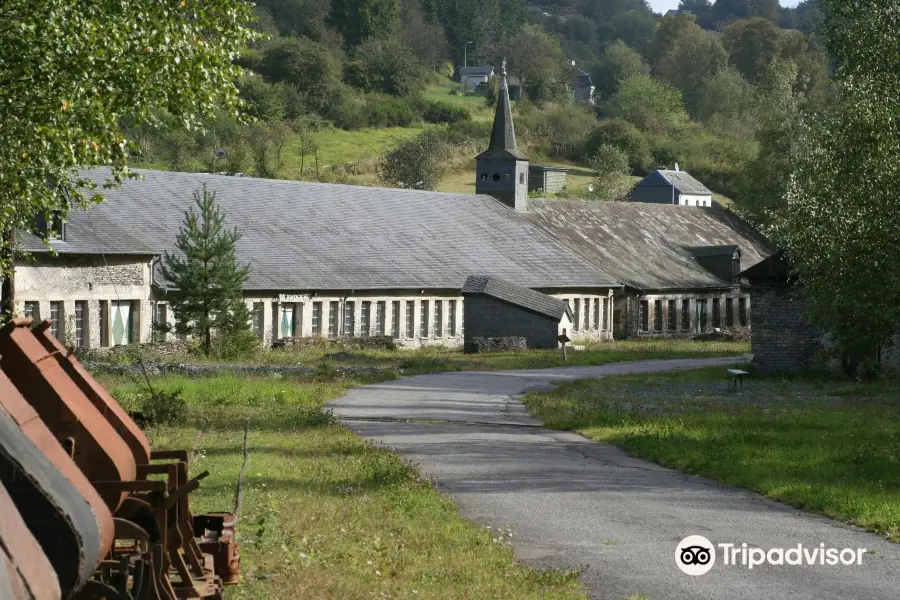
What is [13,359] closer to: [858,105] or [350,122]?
[858,105]

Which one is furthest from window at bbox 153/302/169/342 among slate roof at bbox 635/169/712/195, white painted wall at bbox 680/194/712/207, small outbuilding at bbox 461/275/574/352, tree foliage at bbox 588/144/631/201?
white painted wall at bbox 680/194/712/207

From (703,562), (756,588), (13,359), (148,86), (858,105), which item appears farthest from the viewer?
(858,105)

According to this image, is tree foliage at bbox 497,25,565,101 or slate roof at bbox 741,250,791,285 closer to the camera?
slate roof at bbox 741,250,791,285


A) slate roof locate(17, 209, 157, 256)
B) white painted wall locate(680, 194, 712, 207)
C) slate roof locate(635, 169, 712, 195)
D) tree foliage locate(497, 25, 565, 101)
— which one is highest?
tree foliage locate(497, 25, 565, 101)

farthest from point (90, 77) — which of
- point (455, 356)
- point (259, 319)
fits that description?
point (455, 356)

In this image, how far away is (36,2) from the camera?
1567cm

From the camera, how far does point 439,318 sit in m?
56.6

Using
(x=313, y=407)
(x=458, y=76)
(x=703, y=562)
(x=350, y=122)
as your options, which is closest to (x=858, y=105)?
(x=313, y=407)

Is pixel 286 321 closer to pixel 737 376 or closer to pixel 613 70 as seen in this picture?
pixel 737 376

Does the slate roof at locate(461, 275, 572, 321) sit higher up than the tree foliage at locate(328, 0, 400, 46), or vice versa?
the tree foliage at locate(328, 0, 400, 46)

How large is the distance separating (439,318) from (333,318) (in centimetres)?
647

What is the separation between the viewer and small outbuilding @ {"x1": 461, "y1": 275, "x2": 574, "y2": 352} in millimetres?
53188

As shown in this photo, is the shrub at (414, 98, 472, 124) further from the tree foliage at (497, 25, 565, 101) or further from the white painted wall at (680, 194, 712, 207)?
the tree foliage at (497, 25, 565, 101)

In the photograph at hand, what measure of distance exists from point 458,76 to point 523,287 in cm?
11834
